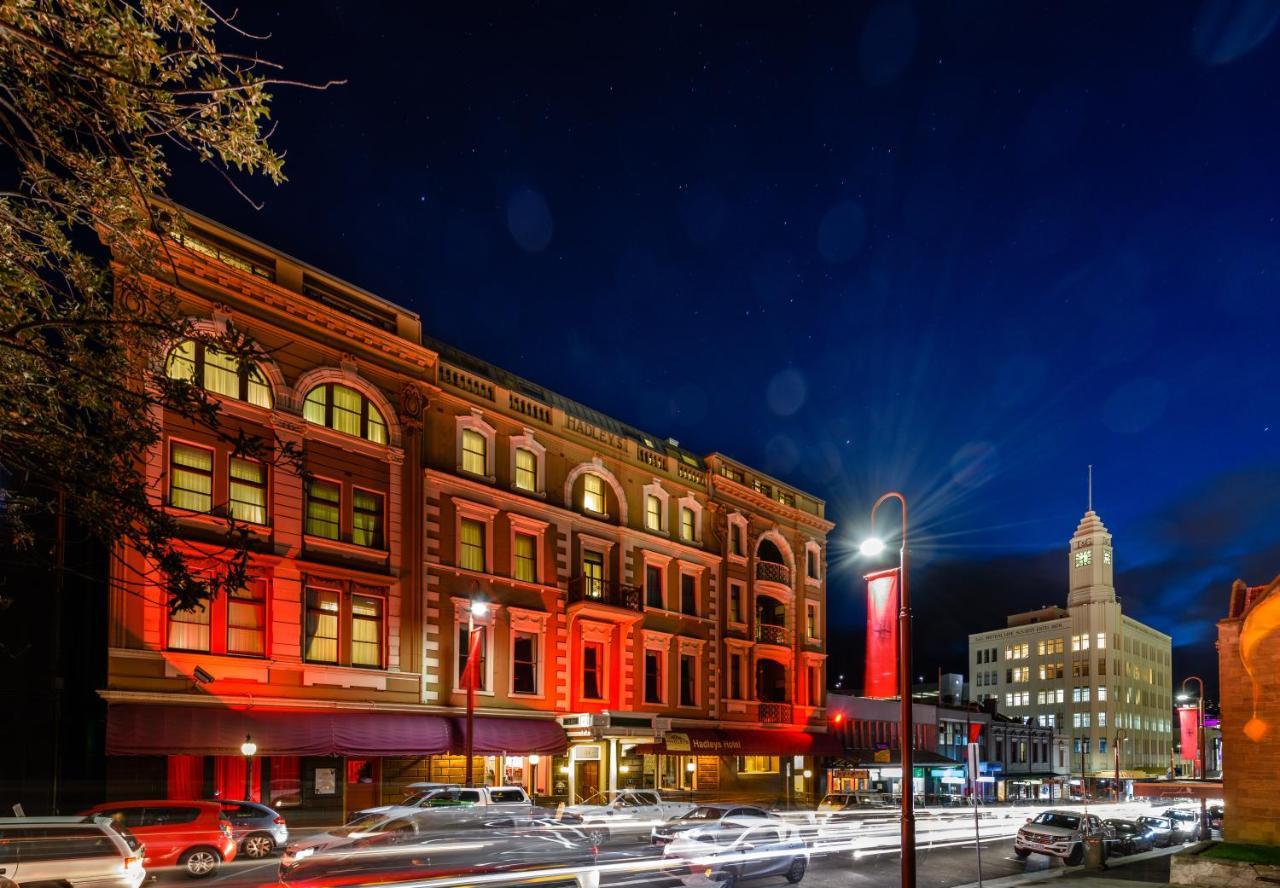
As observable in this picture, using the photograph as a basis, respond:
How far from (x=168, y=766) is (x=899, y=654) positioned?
1801cm

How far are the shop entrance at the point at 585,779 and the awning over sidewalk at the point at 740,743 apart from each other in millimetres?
1645

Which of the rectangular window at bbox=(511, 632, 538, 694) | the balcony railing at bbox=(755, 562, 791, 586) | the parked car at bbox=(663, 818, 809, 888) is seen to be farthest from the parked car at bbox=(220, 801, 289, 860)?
the balcony railing at bbox=(755, 562, 791, 586)

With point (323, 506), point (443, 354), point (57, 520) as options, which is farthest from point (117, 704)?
point (443, 354)

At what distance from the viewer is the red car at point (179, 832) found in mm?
20969

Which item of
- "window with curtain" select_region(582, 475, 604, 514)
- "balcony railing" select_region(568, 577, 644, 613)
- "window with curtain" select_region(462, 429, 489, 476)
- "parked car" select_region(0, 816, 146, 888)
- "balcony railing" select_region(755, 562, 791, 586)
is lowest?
"parked car" select_region(0, 816, 146, 888)

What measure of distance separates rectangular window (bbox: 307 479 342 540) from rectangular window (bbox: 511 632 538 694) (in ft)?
26.5

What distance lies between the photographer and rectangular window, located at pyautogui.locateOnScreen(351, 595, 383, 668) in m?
30.1

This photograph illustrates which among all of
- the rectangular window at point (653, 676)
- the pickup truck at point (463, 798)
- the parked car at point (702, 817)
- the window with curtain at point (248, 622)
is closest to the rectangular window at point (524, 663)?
the rectangular window at point (653, 676)

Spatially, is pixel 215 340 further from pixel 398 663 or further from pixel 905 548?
pixel 398 663

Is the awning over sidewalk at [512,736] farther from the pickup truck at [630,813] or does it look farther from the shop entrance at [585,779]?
the pickup truck at [630,813]

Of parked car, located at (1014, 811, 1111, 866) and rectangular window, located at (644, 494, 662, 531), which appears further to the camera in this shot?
Answer: rectangular window, located at (644, 494, 662, 531)

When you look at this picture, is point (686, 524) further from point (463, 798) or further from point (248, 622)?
point (248, 622)

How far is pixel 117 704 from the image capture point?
2420 centimetres

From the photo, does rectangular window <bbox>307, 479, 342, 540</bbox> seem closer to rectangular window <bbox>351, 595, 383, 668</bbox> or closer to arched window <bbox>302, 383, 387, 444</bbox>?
arched window <bbox>302, 383, 387, 444</bbox>
